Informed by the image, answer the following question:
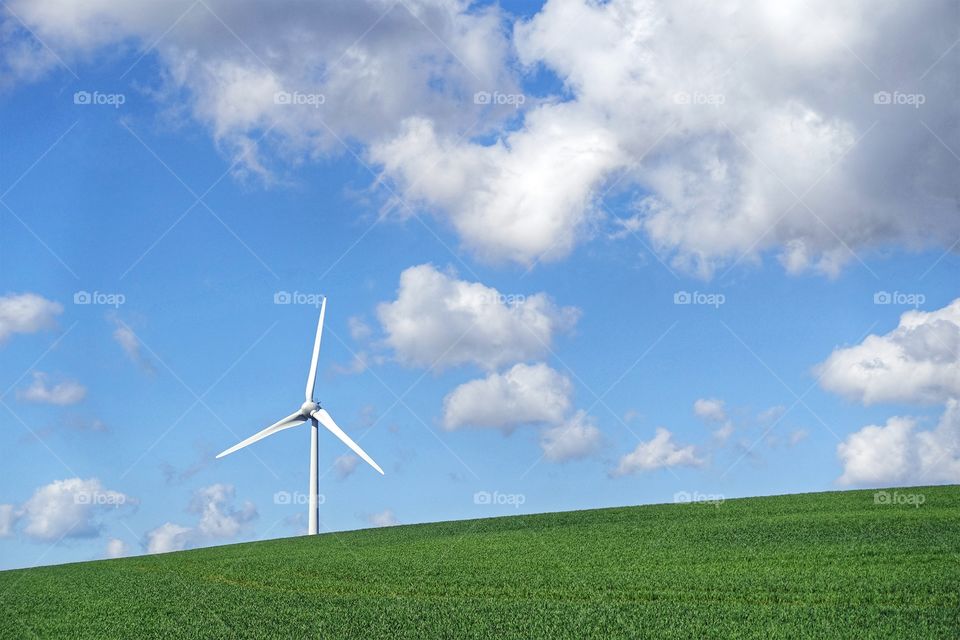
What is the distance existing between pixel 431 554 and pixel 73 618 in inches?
564

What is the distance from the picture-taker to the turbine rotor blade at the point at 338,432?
5191 centimetres

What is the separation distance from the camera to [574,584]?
26.4 metres

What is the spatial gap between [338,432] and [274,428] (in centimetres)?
401

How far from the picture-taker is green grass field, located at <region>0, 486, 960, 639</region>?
805 inches

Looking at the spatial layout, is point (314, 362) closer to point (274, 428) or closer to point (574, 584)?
point (274, 428)

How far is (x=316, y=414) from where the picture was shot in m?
55.3

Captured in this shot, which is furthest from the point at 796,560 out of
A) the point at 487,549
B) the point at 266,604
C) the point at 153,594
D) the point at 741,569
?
the point at 153,594

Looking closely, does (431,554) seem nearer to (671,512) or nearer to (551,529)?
(551,529)

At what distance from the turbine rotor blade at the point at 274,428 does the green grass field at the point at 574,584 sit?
8383 mm
